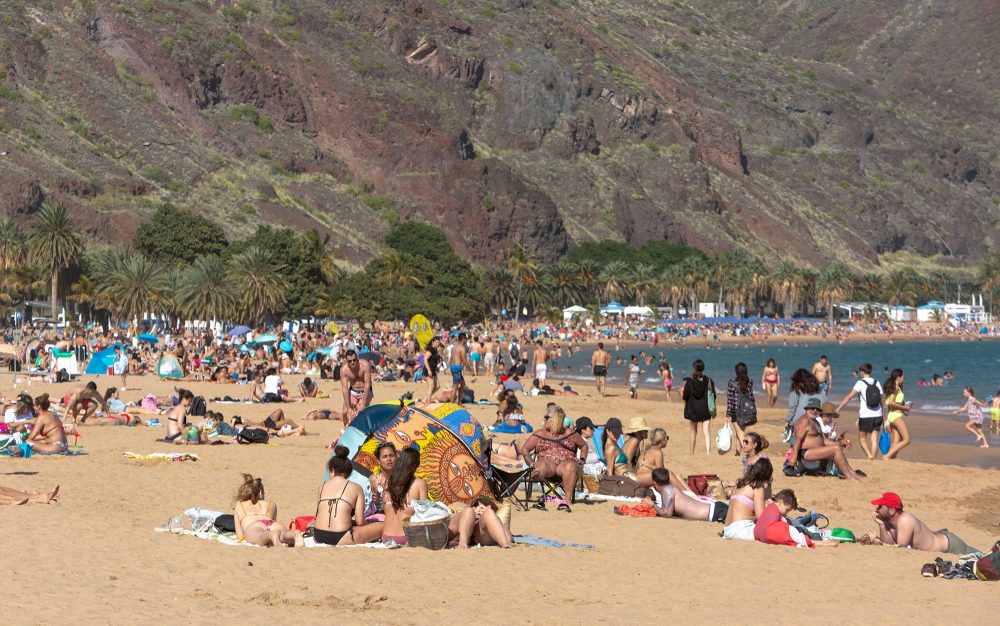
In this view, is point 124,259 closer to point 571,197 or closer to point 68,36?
point 68,36

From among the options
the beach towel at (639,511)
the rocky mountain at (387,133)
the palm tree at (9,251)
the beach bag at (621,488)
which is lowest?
the beach towel at (639,511)

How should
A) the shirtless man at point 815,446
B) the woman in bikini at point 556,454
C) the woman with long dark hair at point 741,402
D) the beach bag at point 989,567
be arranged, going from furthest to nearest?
the woman with long dark hair at point 741,402 → the shirtless man at point 815,446 → the woman in bikini at point 556,454 → the beach bag at point 989,567

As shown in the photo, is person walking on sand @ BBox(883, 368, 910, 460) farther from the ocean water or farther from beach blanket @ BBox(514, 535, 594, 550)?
the ocean water

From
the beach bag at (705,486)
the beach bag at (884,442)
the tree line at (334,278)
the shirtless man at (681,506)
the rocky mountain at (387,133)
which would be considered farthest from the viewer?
the rocky mountain at (387,133)

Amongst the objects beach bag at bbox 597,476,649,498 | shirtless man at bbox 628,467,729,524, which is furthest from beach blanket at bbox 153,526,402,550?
beach bag at bbox 597,476,649,498

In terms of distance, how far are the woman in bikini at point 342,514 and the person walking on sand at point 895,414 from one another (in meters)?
10.2

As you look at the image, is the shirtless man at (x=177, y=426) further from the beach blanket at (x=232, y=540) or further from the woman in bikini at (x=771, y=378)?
the woman in bikini at (x=771, y=378)

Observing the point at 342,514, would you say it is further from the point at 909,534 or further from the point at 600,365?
the point at 600,365

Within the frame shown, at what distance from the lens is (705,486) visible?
1397 cm

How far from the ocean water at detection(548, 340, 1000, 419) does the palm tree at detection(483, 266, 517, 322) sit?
17337 mm

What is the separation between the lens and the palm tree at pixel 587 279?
11894 cm

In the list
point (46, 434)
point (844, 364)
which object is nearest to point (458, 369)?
point (46, 434)

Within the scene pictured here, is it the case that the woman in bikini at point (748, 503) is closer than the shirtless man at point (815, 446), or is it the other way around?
the woman in bikini at point (748, 503)

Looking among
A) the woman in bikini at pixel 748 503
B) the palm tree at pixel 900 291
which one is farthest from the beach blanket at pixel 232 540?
the palm tree at pixel 900 291
